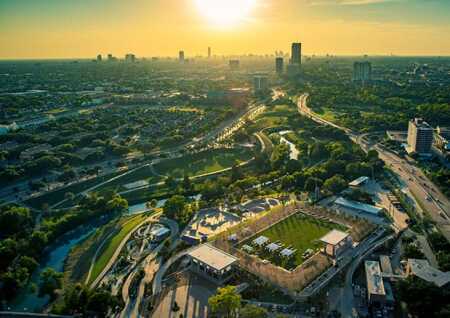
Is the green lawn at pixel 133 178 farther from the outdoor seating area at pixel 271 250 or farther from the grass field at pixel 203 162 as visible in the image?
the outdoor seating area at pixel 271 250

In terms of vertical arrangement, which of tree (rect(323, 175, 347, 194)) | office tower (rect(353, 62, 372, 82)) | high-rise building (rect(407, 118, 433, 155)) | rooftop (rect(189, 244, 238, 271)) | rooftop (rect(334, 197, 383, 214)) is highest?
office tower (rect(353, 62, 372, 82))

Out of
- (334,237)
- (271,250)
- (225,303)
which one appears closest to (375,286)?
(334,237)

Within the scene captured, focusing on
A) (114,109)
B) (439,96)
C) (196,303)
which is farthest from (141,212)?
(439,96)

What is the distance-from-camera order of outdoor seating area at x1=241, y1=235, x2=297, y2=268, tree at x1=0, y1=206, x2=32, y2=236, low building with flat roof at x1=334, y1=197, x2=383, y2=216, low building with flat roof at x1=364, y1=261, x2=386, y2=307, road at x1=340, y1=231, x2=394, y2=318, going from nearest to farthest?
road at x1=340, y1=231, x2=394, y2=318, low building with flat roof at x1=364, y1=261, x2=386, y2=307, outdoor seating area at x1=241, y1=235, x2=297, y2=268, tree at x1=0, y1=206, x2=32, y2=236, low building with flat roof at x1=334, y1=197, x2=383, y2=216

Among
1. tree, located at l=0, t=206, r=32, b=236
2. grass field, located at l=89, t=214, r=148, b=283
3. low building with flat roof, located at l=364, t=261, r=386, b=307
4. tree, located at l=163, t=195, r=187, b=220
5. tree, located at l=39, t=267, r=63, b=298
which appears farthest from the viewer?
tree, located at l=163, t=195, r=187, b=220

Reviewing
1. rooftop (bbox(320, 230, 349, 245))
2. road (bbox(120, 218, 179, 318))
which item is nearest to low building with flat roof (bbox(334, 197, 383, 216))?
rooftop (bbox(320, 230, 349, 245))

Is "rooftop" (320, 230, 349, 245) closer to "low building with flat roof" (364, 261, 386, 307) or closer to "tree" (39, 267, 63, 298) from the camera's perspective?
"low building with flat roof" (364, 261, 386, 307)

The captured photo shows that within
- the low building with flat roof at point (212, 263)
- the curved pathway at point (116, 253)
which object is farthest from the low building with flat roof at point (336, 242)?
the curved pathway at point (116, 253)
